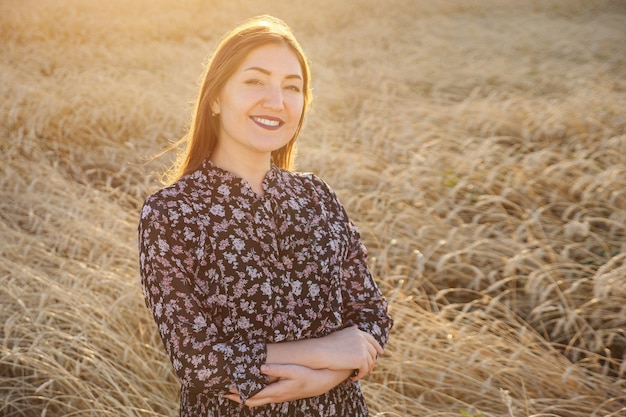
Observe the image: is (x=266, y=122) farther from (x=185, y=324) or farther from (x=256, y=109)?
(x=185, y=324)

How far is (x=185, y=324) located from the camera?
1507 millimetres

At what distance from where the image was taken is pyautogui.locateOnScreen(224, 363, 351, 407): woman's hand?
1549 mm

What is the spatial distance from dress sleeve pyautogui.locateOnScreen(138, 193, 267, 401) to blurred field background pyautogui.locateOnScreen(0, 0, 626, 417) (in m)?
0.98

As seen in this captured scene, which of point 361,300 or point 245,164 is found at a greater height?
point 245,164

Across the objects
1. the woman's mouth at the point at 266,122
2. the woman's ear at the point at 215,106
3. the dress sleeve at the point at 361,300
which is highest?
the woman's ear at the point at 215,106

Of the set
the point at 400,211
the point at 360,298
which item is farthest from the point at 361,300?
the point at 400,211

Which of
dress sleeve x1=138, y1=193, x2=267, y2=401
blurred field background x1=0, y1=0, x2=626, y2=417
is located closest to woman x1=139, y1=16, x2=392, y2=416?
dress sleeve x1=138, y1=193, x2=267, y2=401

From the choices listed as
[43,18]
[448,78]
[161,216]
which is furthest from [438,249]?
[43,18]

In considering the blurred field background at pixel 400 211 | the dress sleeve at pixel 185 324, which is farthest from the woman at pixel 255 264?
the blurred field background at pixel 400 211

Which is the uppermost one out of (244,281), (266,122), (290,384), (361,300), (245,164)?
(266,122)

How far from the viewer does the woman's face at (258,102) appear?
5.72 ft

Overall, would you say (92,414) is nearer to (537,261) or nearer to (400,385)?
(400,385)

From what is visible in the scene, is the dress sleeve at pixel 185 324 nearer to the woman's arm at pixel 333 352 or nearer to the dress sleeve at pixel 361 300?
the woman's arm at pixel 333 352

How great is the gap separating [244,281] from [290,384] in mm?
292
